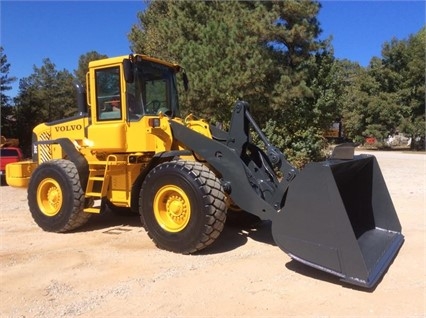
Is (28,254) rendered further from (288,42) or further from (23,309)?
(288,42)

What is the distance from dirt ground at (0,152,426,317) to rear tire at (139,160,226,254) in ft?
0.74

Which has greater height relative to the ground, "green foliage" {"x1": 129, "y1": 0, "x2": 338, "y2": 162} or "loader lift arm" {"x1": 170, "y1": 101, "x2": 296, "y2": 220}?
"green foliage" {"x1": 129, "y1": 0, "x2": 338, "y2": 162}

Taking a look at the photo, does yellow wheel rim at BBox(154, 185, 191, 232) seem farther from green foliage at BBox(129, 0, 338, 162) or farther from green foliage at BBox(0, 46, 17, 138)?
green foliage at BBox(0, 46, 17, 138)

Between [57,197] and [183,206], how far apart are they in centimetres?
260

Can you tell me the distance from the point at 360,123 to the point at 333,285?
3261 centimetres

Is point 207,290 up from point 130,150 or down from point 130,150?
down

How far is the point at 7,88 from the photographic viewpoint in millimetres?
25250

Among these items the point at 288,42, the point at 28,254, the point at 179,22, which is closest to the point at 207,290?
the point at 28,254

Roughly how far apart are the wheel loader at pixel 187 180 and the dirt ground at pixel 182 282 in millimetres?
229

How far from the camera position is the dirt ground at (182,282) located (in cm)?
392

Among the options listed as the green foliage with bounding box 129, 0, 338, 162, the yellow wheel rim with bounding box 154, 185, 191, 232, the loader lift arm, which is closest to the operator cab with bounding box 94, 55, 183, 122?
the loader lift arm

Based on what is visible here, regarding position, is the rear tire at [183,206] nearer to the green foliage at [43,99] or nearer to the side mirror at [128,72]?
the side mirror at [128,72]

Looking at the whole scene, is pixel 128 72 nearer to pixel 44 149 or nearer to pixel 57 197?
pixel 57 197

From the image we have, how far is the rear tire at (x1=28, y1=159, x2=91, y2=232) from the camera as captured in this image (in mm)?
6703
